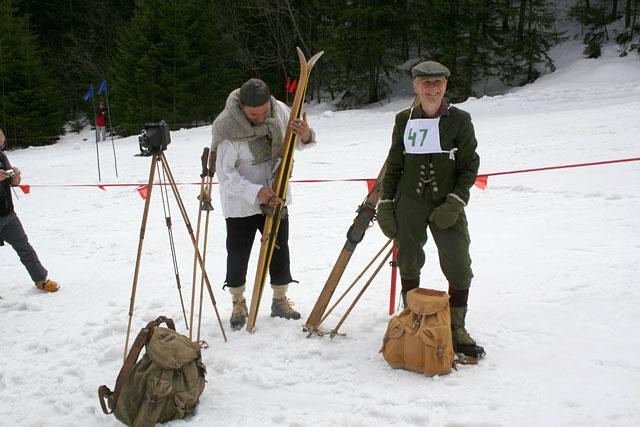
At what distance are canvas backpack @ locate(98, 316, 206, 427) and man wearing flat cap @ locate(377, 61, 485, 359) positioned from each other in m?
1.46

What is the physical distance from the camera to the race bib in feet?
9.70

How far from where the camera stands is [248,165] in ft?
11.7

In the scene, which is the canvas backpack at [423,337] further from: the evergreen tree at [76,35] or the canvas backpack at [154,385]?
the evergreen tree at [76,35]

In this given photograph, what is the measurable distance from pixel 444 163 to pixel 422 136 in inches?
8.0

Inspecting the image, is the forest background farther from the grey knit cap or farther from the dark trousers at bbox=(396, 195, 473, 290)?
the dark trousers at bbox=(396, 195, 473, 290)

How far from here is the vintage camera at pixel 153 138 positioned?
3223mm

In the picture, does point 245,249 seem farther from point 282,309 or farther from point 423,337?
point 423,337

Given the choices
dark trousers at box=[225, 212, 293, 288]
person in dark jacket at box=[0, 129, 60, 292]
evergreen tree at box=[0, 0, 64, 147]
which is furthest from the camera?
evergreen tree at box=[0, 0, 64, 147]

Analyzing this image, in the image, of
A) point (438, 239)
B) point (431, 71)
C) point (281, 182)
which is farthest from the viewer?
point (281, 182)

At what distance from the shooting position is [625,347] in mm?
3066

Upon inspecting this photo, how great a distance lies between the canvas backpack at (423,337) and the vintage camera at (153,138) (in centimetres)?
183

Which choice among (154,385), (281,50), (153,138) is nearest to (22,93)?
(281,50)

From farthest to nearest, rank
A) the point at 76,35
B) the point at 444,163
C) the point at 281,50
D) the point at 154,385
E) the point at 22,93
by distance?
the point at 76,35
the point at 281,50
the point at 22,93
the point at 444,163
the point at 154,385

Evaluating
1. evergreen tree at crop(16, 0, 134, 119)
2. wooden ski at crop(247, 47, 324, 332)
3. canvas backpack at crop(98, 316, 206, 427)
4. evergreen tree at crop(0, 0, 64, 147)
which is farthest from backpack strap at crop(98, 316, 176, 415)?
evergreen tree at crop(16, 0, 134, 119)
